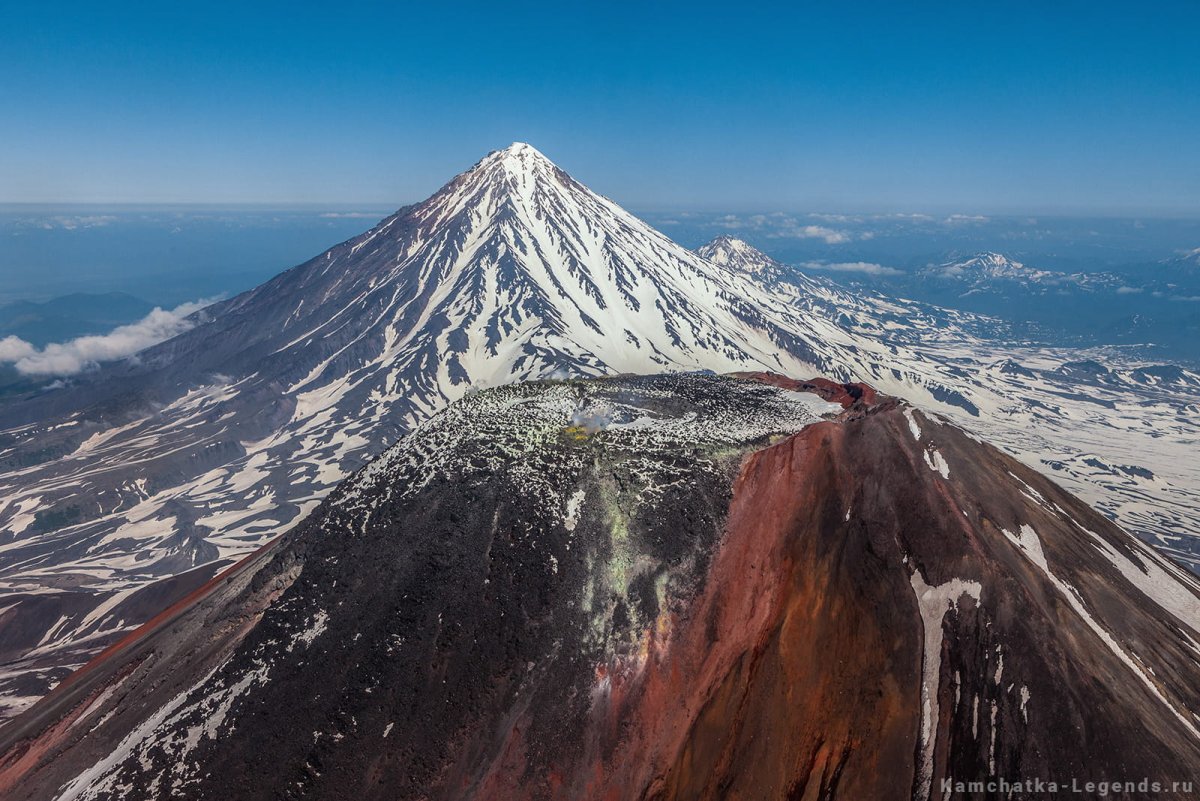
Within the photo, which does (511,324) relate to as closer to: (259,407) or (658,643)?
(259,407)

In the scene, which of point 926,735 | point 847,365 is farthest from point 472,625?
point 847,365

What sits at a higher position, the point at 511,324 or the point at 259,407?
the point at 511,324

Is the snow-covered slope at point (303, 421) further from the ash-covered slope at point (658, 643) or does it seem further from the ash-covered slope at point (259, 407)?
the ash-covered slope at point (658, 643)

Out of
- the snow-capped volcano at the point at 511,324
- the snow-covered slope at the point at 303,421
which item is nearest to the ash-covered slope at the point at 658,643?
the snow-covered slope at the point at 303,421

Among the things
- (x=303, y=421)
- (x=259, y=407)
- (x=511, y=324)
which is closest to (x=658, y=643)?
(x=303, y=421)

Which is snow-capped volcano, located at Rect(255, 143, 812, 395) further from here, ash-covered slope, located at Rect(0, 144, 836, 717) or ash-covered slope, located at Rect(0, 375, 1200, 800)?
ash-covered slope, located at Rect(0, 375, 1200, 800)

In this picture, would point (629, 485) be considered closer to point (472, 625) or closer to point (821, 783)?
point (472, 625)
